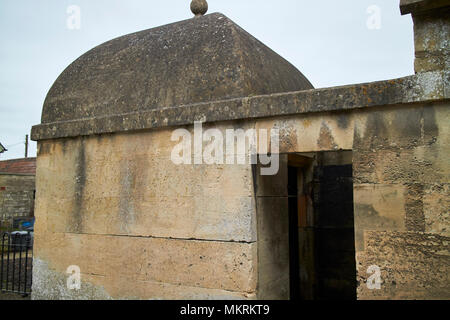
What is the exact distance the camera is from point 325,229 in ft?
17.6

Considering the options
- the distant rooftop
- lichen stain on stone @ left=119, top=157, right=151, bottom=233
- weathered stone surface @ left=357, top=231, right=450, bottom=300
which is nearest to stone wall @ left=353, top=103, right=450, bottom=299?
weathered stone surface @ left=357, top=231, right=450, bottom=300

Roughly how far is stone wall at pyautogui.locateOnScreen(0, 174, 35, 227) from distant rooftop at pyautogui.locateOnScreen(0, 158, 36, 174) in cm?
341

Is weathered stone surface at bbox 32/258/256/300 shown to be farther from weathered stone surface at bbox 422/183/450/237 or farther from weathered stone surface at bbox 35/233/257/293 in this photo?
weathered stone surface at bbox 422/183/450/237

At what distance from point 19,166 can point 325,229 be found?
22.4 m

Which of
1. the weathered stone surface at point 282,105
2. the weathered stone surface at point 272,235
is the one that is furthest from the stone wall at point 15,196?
the weathered stone surface at point 272,235

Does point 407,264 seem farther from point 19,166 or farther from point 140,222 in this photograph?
point 19,166

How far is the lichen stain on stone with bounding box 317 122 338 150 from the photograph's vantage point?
122 inches

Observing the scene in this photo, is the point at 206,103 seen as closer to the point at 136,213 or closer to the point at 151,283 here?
the point at 136,213

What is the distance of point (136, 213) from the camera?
3.94m

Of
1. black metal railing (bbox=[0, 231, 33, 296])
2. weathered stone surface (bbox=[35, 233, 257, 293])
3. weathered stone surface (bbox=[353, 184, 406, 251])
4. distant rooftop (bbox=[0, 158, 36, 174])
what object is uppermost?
distant rooftop (bbox=[0, 158, 36, 174])

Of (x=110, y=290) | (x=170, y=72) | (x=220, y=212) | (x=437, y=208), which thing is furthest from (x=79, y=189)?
(x=437, y=208)

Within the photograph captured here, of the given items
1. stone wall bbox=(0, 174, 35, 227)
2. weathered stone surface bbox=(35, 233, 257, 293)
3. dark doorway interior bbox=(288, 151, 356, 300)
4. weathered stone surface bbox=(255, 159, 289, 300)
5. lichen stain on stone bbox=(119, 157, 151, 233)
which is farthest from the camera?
stone wall bbox=(0, 174, 35, 227)

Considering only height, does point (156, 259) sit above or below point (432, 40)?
below
